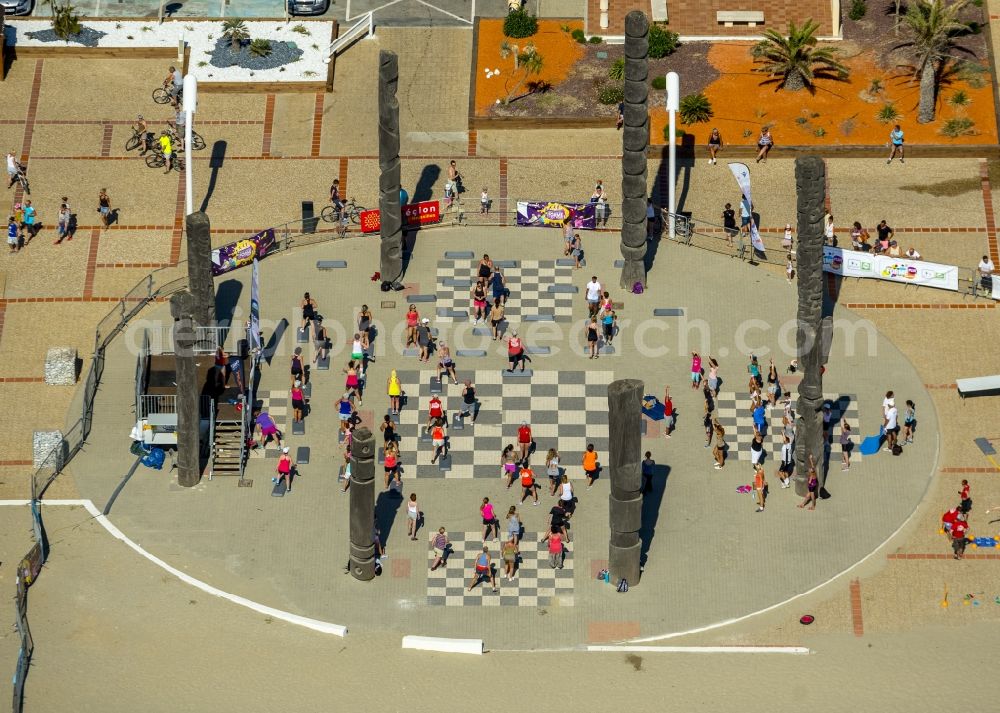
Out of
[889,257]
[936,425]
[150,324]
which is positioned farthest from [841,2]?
[150,324]

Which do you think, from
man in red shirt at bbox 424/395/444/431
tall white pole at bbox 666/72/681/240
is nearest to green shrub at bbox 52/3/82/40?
tall white pole at bbox 666/72/681/240

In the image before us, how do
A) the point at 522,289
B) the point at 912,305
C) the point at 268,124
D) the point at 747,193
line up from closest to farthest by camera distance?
the point at 912,305 < the point at 522,289 < the point at 747,193 < the point at 268,124

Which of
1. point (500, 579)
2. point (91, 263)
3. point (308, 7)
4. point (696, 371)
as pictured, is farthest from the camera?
point (308, 7)

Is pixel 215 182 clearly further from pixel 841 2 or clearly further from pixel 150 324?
pixel 841 2

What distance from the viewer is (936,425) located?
78312 millimetres

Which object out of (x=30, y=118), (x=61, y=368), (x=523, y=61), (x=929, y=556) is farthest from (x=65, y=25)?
(x=929, y=556)

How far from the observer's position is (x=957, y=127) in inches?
3529

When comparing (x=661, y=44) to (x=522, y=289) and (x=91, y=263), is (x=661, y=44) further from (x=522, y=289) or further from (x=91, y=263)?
(x=91, y=263)

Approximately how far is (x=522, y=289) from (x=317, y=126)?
514 inches

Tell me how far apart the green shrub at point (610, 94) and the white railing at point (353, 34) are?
1011 cm

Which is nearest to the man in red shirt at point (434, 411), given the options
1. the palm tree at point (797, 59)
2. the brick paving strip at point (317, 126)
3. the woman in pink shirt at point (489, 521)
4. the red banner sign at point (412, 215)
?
the woman in pink shirt at point (489, 521)

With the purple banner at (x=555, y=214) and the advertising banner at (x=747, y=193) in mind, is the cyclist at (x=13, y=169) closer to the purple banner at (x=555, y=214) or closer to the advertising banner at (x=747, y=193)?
the purple banner at (x=555, y=214)

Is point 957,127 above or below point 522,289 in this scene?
above

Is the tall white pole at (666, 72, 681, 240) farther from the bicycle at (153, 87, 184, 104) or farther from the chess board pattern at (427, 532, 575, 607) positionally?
the bicycle at (153, 87, 184, 104)
